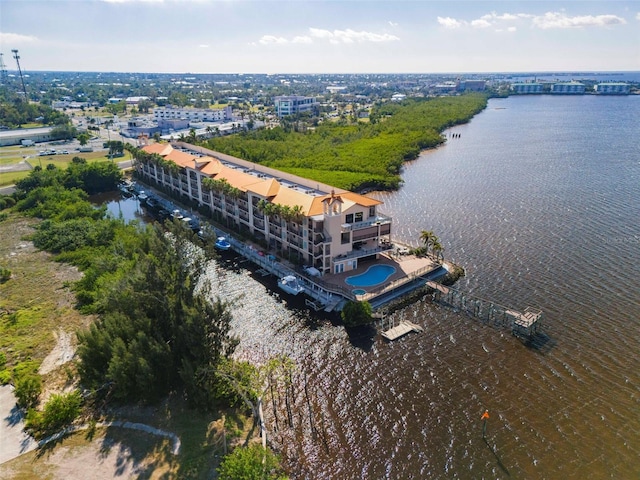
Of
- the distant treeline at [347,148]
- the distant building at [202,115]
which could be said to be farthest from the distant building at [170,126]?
the distant treeline at [347,148]

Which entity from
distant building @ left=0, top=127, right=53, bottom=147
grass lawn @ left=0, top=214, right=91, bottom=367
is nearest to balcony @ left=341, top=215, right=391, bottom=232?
grass lawn @ left=0, top=214, right=91, bottom=367

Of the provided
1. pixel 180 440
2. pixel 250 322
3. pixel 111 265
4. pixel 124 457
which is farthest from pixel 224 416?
pixel 111 265

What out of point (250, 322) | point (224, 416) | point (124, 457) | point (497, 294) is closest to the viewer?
point (124, 457)

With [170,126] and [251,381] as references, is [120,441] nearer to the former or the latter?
[251,381]

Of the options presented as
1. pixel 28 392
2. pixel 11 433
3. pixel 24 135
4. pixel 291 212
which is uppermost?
pixel 291 212

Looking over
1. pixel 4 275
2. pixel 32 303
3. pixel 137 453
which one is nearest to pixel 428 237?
pixel 137 453

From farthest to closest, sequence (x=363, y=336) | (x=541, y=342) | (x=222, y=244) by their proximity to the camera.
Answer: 1. (x=222, y=244)
2. (x=363, y=336)
3. (x=541, y=342)

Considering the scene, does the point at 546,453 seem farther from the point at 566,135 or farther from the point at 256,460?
the point at 566,135
